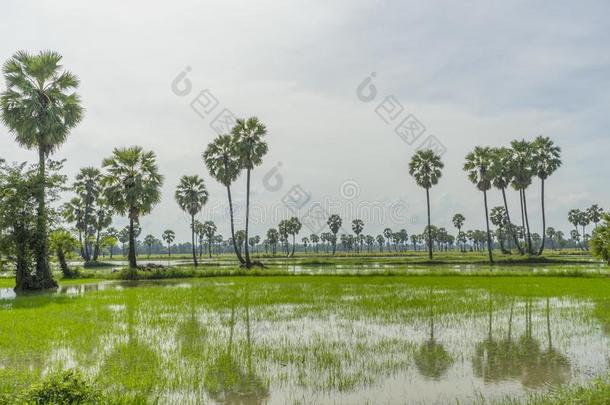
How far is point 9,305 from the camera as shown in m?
21.7

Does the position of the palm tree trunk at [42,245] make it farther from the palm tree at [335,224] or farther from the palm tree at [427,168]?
the palm tree at [335,224]

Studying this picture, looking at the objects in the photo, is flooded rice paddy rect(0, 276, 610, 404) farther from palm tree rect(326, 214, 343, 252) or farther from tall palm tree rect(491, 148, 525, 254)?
palm tree rect(326, 214, 343, 252)

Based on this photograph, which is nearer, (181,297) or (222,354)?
(222,354)

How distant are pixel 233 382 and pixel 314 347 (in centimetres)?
358

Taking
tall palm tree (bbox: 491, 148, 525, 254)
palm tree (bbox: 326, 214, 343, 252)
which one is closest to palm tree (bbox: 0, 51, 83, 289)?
tall palm tree (bbox: 491, 148, 525, 254)

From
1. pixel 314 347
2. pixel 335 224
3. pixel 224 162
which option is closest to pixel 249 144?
pixel 224 162

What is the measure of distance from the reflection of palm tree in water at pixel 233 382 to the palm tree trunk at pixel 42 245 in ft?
78.5

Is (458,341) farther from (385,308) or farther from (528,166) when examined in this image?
(528,166)

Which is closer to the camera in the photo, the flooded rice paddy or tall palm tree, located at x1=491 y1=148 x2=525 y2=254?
the flooded rice paddy

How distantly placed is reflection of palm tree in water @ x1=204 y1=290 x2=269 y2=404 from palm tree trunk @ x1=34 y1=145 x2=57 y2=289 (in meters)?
23.9

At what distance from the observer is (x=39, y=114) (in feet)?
105

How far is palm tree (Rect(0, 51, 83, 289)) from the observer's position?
3070 cm

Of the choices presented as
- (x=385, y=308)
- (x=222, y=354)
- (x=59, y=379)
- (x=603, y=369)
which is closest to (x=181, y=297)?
(x=385, y=308)

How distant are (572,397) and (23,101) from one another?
35.9 m
